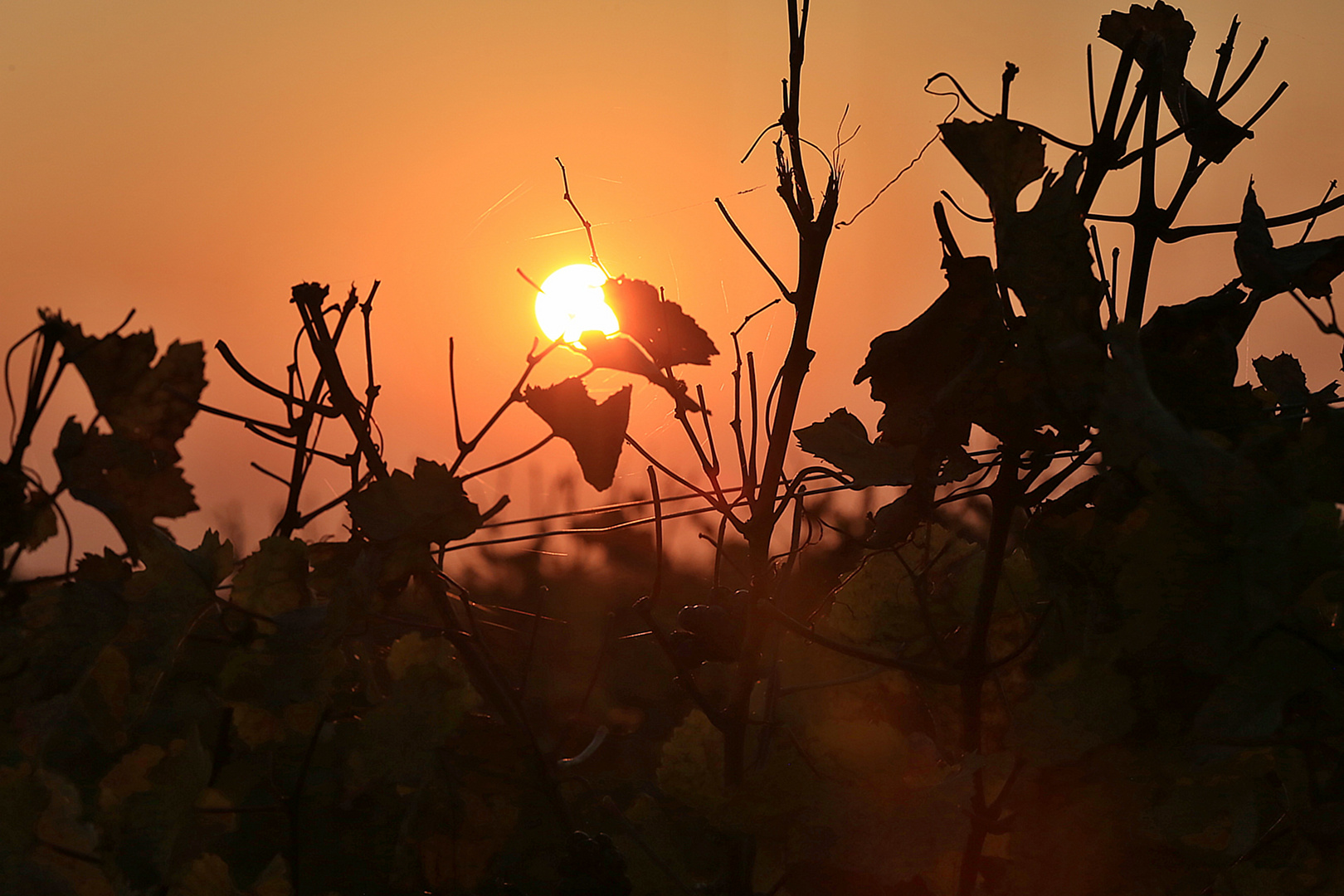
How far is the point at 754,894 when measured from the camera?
0.64 metres

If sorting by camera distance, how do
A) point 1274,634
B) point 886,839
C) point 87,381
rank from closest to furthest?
1. point 1274,634
2. point 886,839
3. point 87,381

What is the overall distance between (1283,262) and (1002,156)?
156 millimetres

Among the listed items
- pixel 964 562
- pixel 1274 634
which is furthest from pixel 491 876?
pixel 1274 634

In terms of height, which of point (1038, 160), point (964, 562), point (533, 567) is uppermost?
point (533, 567)

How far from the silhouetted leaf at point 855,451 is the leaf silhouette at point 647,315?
6.9 inches

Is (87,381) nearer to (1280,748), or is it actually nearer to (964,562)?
(964,562)

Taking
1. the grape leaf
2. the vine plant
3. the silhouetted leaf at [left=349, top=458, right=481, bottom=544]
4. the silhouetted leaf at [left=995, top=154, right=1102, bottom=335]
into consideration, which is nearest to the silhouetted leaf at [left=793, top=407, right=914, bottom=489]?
the vine plant

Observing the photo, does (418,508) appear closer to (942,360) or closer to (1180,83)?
(942,360)

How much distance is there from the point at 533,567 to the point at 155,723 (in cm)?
219

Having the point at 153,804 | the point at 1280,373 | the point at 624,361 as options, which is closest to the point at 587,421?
the point at 624,361

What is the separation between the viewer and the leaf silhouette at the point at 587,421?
732 mm

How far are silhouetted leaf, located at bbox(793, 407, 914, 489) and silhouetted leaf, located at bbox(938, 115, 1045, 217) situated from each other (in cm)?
15

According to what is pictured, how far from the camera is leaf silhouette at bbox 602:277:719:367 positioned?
744 mm

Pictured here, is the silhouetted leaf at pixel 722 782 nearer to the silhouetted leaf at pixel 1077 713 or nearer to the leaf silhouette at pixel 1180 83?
the silhouetted leaf at pixel 1077 713
